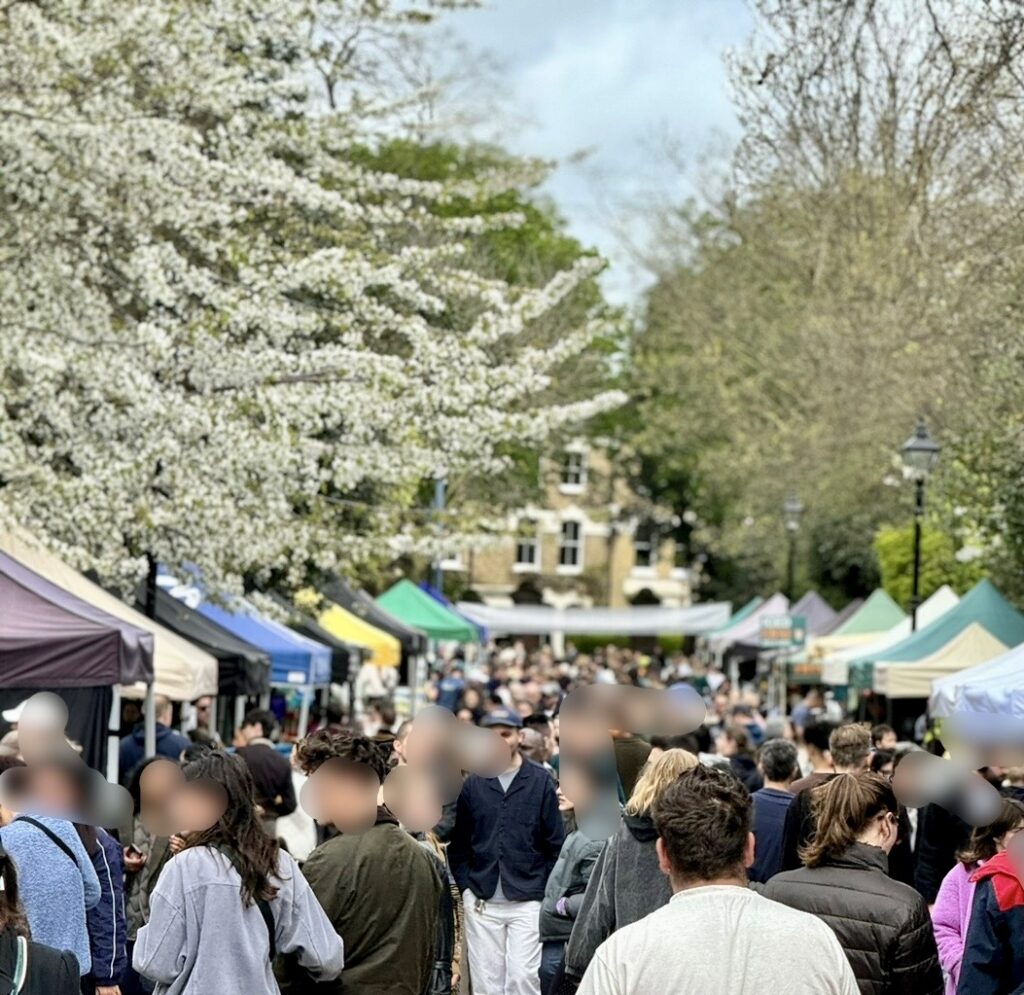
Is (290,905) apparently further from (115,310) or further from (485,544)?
(485,544)

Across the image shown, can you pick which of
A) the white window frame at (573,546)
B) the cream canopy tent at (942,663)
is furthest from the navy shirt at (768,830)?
the white window frame at (573,546)

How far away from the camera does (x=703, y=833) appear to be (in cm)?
466

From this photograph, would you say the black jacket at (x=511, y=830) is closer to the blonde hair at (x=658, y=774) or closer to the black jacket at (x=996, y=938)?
the blonde hair at (x=658, y=774)

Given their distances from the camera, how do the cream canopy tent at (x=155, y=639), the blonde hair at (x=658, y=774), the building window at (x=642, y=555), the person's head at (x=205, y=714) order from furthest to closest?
the building window at (x=642, y=555) → the person's head at (x=205, y=714) → the cream canopy tent at (x=155, y=639) → the blonde hair at (x=658, y=774)

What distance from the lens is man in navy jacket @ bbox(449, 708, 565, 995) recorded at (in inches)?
414

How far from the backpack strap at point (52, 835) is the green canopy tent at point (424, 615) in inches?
1184

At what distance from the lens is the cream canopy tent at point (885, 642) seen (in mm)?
26942

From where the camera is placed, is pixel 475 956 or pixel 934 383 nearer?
pixel 475 956

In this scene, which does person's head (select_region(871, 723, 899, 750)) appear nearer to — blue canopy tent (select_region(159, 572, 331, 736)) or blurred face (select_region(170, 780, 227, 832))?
blue canopy tent (select_region(159, 572, 331, 736))

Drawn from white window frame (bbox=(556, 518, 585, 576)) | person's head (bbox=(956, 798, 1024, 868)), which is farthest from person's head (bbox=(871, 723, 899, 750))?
white window frame (bbox=(556, 518, 585, 576))

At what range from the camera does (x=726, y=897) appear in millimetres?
4535

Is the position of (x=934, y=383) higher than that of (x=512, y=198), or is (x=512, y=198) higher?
(x=512, y=198)

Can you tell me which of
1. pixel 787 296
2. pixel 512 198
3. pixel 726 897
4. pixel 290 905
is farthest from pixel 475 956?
pixel 787 296

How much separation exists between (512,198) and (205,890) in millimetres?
34250
